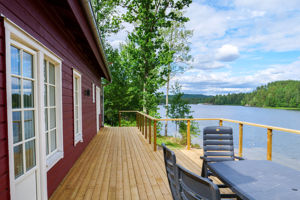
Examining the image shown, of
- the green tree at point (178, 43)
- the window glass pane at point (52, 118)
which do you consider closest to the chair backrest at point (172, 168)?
the window glass pane at point (52, 118)

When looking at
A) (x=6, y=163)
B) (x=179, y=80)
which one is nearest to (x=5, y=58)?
(x=6, y=163)

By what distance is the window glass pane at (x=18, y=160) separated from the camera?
162 cm

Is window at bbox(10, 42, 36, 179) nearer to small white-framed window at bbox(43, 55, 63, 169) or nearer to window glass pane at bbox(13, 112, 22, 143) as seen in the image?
window glass pane at bbox(13, 112, 22, 143)

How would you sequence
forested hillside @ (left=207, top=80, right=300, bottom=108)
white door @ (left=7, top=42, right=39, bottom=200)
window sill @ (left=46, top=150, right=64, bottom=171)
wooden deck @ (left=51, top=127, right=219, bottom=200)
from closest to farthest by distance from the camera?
white door @ (left=7, top=42, right=39, bottom=200), window sill @ (left=46, top=150, right=64, bottom=171), wooden deck @ (left=51, top=127, right=219, bottom=200), forested hillside @ (left=207, top=80, right=300, bottom=108)

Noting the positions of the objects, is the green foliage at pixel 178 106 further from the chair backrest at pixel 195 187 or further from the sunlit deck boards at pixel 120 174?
the chair backrest at pixel 195 187

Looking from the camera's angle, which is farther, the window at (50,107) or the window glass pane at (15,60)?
the window at (50,107)

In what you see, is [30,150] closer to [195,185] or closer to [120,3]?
[195,185]

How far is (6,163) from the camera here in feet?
4.63

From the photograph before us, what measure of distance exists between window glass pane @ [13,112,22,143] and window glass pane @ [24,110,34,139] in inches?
4.3

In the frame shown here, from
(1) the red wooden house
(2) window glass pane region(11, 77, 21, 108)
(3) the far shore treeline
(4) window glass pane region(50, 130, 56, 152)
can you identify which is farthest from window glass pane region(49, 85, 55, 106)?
(3) the far shore treeline

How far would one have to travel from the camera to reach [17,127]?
164cm

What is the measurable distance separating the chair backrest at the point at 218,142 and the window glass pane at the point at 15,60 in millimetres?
2300

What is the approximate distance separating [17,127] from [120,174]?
202 cm

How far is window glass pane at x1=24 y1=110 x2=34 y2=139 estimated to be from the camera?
179cm
